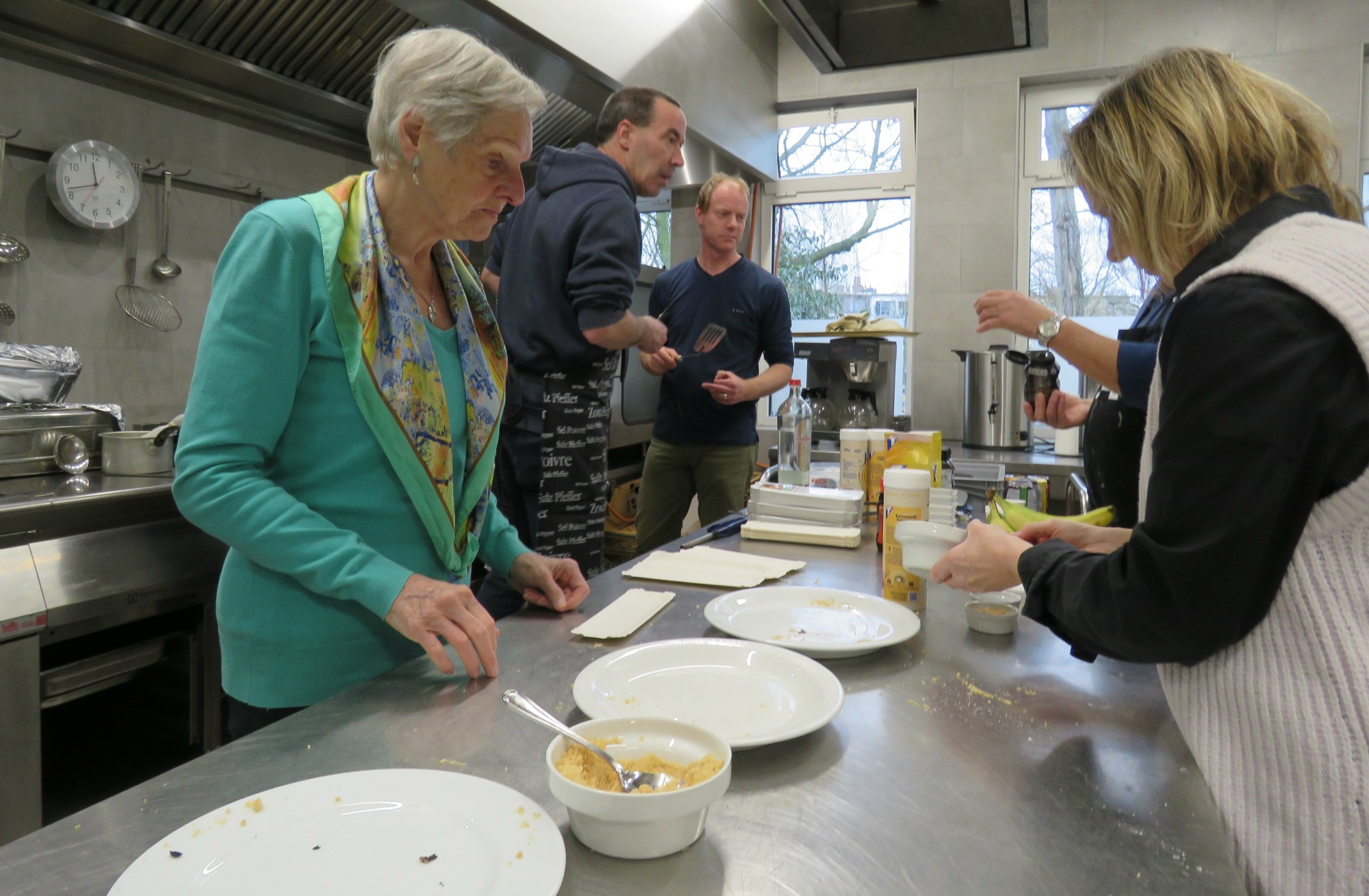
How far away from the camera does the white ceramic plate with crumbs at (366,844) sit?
0.59 metres

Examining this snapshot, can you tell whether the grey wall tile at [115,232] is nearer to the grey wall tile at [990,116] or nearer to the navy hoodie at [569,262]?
the navy hoodie at [569,262]

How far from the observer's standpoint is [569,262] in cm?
225

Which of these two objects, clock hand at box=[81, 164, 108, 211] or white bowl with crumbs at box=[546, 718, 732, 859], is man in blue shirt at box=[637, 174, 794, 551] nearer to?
clock hand at box=[81, 164, 108, 211]

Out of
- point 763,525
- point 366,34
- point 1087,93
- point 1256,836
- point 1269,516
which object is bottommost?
point 1256,836

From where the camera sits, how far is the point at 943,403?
4762mm

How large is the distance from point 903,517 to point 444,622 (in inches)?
29.5

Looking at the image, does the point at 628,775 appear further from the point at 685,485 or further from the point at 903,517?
the point at 685,485

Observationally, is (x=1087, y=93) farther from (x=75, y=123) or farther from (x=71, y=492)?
(x=71, y=492)

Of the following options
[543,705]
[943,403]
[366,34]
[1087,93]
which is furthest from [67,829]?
[1087,93]

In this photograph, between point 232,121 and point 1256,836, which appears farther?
point 232,121

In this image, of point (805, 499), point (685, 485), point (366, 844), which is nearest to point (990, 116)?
point (685, 485)

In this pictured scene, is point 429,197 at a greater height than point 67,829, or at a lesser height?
greater

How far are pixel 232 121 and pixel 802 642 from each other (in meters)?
2.86

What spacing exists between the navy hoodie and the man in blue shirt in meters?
1.11
